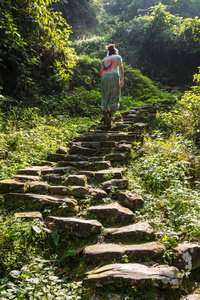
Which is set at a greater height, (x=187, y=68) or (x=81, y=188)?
(x=187, y=68)

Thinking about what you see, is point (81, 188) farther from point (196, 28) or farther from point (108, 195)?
point (196, 28)

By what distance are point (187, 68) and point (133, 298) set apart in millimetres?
11500

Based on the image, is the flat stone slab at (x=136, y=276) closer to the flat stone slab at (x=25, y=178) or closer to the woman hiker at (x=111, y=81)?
the flat stone slab at (x=25, y=178)

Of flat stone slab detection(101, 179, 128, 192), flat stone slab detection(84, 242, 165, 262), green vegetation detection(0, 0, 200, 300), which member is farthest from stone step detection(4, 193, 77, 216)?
flat stone slab detection(84, 242, 165, 262)

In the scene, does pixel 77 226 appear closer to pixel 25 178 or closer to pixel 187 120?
pixel 25 178

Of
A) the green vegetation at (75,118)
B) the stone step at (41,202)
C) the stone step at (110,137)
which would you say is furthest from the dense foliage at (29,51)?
the stone step at (41,202)

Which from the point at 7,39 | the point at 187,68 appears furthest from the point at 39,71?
the point at 187,68

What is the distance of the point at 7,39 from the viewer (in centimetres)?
570

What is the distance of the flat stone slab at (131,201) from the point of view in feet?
8.82

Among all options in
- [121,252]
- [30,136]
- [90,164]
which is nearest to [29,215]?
[121,252]

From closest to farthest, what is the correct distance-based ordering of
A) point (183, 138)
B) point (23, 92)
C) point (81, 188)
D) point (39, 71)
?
point (81, 188) → point (183, 138) → point (23, 92) → point (39, 71)

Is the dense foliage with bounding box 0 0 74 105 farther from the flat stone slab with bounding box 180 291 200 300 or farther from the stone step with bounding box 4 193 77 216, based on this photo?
the flat stone slab with bounding box 180 291 200 300

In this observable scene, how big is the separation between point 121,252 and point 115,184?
1120 millimetres

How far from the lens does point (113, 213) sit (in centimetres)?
251
